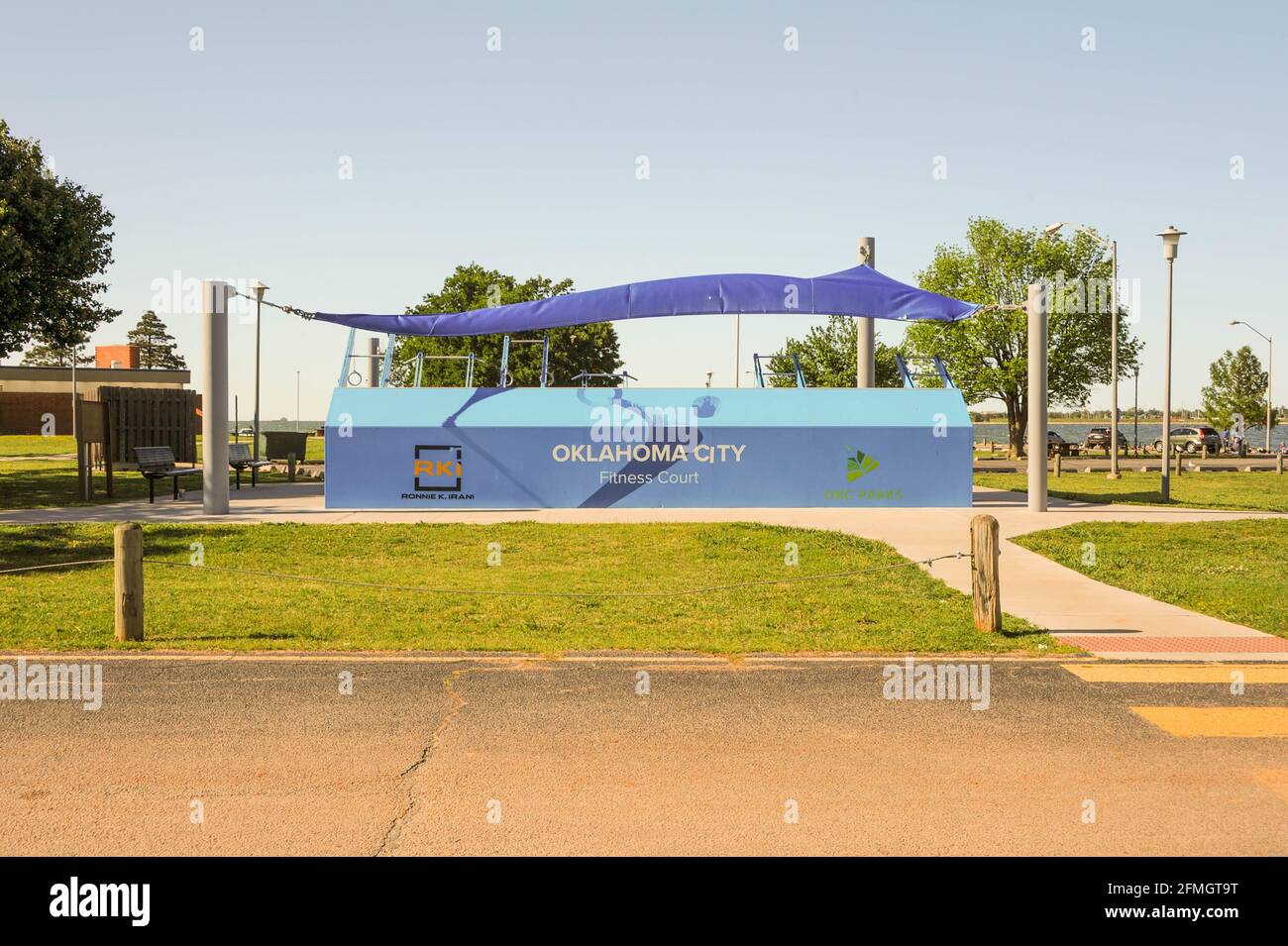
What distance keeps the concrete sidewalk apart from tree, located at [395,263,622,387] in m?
38.9

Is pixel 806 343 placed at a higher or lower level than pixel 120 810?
higher

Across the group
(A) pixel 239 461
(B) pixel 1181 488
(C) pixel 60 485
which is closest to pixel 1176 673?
(A) pixel 239 461

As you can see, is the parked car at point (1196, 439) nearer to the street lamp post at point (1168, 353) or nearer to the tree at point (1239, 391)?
the tree at point (1239, 391)

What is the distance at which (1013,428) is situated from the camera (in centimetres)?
5994

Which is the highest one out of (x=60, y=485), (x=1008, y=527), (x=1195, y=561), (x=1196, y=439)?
(x=1196, y=439)

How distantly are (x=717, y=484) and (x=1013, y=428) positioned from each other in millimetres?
41806

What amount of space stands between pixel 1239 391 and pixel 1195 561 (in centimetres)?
7202

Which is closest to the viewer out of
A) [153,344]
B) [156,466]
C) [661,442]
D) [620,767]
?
[620,767]

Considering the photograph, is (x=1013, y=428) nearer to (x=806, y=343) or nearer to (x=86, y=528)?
(x=806, y=343)

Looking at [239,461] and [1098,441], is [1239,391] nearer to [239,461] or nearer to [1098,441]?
[1098,441]

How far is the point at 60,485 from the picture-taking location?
28.9 meters

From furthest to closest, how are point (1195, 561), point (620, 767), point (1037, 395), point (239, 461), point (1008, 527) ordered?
point (239, 461)
point (1037, 395)
point (1008, 527)
point (1195, 561)
point (620, 767)

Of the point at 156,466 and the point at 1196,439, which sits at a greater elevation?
the point at 1196,439

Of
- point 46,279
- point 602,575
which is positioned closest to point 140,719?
point 602,575
